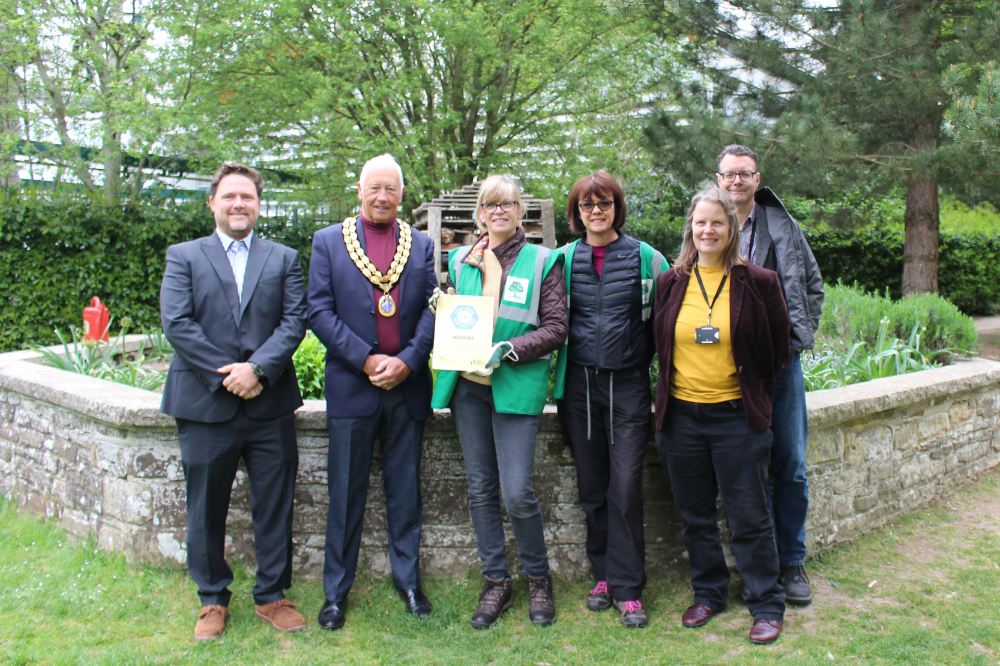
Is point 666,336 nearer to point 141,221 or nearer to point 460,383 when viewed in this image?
point 460,383

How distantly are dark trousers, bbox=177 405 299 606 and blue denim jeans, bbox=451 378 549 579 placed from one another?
2.62ft

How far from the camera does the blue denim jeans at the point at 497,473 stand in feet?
10.2

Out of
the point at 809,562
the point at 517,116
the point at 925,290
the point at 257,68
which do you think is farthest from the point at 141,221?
the point at 925,290

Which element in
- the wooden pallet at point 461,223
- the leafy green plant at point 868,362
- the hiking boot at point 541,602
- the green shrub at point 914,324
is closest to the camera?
the hiking boot at point 541,602

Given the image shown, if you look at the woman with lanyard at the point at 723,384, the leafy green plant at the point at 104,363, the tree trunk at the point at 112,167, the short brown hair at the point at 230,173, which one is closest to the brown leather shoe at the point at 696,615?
the woman with lanyard at the point at 723,384

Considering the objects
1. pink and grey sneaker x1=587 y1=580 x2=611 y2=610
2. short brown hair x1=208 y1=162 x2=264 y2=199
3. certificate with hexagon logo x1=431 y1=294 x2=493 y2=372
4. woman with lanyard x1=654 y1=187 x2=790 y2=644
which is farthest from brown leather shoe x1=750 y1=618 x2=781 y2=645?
short brown hair x1=208 y1=162 x2=264 y2=199

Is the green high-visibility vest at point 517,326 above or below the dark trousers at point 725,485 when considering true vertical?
above

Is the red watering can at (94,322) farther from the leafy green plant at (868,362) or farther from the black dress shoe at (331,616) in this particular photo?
the leafy green plant at (868,362)

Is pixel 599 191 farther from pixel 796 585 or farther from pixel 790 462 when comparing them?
pixel 796 585

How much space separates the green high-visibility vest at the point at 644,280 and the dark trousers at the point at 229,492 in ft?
4.03

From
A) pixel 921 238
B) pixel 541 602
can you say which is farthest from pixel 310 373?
pixel 921 238

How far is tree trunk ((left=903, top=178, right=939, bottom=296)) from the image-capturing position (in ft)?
28.6

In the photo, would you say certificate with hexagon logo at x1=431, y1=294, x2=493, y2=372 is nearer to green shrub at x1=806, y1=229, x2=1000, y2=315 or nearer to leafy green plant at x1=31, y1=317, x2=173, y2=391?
leafy green plant at x1=31, y1=317, x2=173, y2=391

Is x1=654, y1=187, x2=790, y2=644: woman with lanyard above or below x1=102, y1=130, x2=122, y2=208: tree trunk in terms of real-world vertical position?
below
